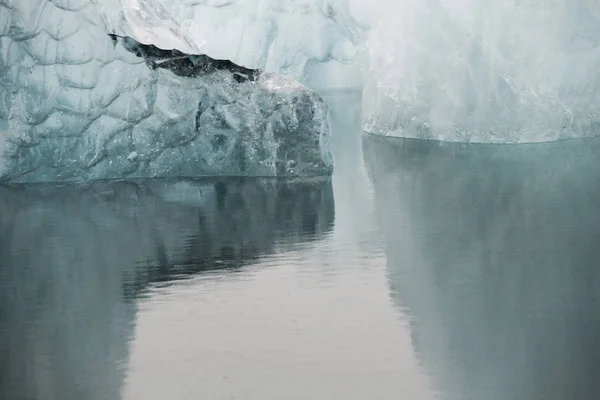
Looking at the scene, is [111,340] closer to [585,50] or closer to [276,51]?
[585,50]

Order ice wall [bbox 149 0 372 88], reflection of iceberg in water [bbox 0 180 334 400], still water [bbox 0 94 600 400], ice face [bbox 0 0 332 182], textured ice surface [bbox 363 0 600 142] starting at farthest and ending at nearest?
ice wall [bbox 149 0 372 88]
textured ice surface [bbox 363 0 600 142]
ice face [bbox 0 0 332 182]
reflection of iceberg in water [bbox 0 180 334 400]
still water [bbox 0 94 600 400]

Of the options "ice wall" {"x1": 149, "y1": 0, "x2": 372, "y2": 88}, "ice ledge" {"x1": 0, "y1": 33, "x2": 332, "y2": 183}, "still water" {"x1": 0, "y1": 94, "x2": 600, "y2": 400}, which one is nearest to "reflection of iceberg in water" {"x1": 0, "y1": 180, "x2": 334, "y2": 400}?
"still water" {"x1": 0, "y1": 94, "x2": 600, "y2": 400}

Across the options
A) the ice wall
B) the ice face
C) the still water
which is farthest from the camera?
the ice wall

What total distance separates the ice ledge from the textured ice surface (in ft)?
7.49

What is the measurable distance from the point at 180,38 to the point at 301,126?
1.77 metres

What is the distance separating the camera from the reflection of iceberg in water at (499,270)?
3.33m

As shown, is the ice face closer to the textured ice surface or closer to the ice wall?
the textured ice surface

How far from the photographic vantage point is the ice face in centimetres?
767

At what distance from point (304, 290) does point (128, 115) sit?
11.9ft

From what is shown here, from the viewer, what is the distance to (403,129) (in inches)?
415

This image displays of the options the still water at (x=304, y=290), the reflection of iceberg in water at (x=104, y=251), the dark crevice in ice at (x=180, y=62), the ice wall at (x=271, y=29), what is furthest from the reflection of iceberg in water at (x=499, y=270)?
the ice wall at (x=271, y=29)

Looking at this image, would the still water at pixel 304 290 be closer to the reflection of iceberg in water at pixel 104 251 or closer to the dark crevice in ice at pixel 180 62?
the reflection of iceberg in water at pixel 104 251

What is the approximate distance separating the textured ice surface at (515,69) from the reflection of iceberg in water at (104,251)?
101 inches

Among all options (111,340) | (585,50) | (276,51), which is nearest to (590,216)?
(111,340)
